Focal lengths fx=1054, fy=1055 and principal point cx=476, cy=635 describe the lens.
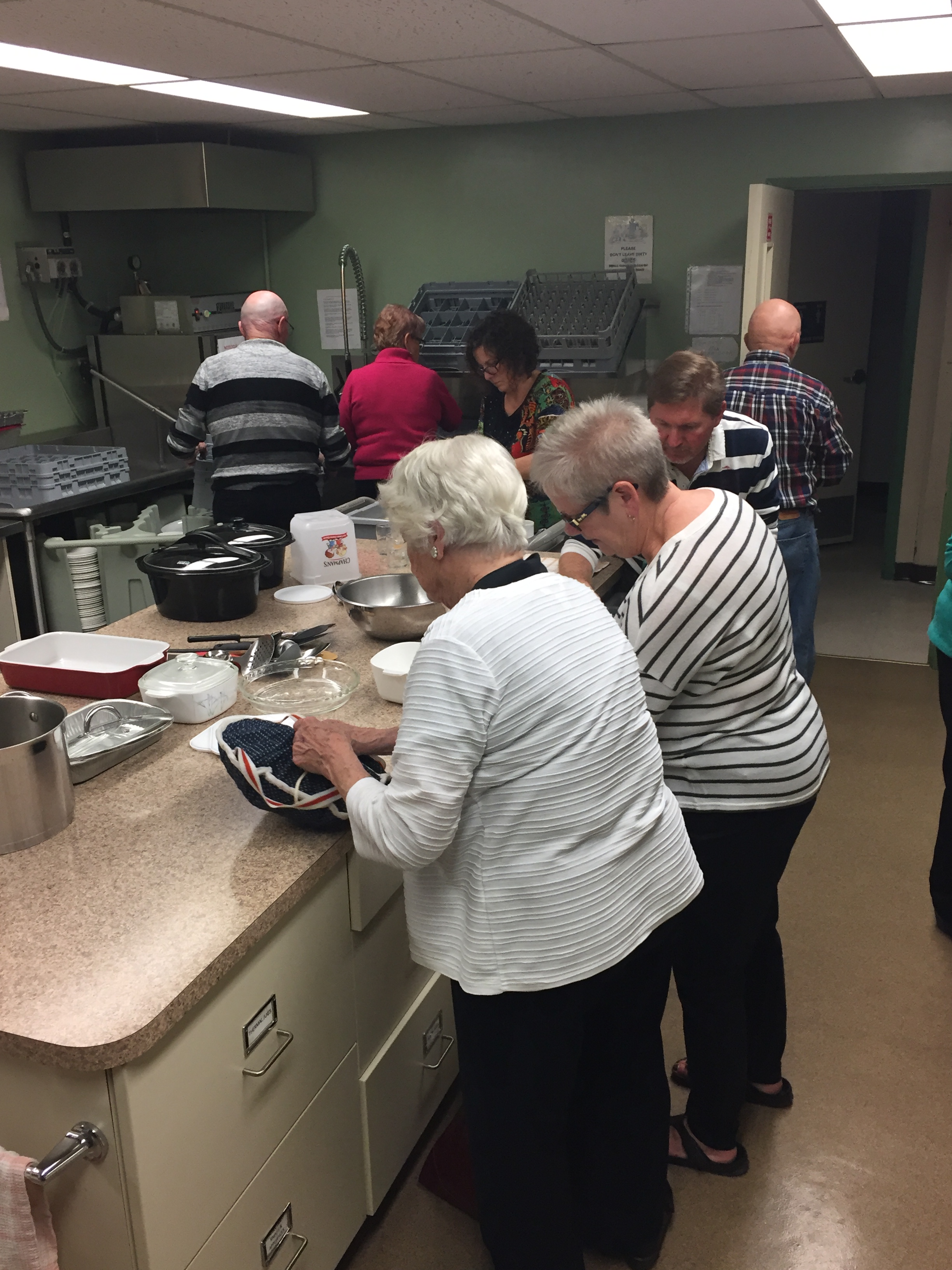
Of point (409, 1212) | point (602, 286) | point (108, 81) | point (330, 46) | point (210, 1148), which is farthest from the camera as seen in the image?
point (602, 286)

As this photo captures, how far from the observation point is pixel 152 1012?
1.23 meters

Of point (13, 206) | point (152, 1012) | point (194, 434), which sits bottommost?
point (152, 1012)

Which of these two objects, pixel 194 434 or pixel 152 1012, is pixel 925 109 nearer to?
pixel 194 434

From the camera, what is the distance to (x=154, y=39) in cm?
281

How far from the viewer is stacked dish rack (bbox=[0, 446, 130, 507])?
4.16 m

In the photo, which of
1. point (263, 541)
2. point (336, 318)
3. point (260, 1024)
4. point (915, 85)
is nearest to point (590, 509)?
point (260, 1024)

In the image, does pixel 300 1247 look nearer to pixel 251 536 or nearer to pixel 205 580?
pixel 205 580

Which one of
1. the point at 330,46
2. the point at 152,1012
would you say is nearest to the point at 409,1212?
the point at 152,1012

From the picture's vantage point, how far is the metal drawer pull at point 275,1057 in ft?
4.77

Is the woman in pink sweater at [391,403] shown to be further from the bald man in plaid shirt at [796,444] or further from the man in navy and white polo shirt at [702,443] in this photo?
the man in navy and white polo shirt at [702,443]

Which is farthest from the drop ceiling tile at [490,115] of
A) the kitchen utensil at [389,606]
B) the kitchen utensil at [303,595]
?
the kitchen utensil at [389,606]

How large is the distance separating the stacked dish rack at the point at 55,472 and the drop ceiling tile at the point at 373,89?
1.63 metres

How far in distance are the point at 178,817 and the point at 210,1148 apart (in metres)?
0.50

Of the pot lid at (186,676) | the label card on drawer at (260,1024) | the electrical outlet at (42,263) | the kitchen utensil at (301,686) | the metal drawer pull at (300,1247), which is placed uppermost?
the electrical outlet at (42,263)
